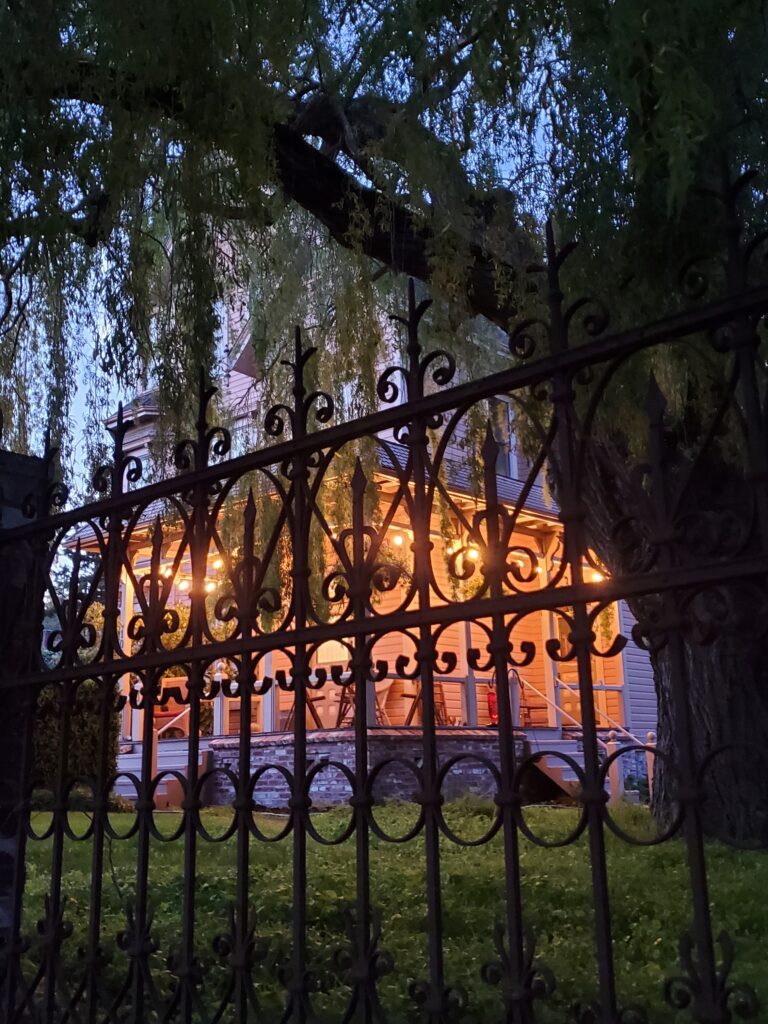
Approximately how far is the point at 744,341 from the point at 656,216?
1321 mm

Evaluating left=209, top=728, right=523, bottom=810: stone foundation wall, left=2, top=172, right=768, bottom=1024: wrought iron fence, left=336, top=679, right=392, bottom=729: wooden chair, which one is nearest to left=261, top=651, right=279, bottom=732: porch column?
left=209, top=728, right=523, bottom=810: stone foundation wall

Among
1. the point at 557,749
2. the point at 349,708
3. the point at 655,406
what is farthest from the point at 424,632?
the point at 557,749

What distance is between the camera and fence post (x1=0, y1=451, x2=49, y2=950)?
380cm

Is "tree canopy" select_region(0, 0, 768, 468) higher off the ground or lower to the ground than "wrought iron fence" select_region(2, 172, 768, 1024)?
higher

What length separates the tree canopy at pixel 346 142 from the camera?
325cm

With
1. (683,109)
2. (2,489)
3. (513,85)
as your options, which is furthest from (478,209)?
(2,489)

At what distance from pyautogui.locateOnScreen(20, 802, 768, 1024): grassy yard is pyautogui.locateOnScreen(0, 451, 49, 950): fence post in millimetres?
913

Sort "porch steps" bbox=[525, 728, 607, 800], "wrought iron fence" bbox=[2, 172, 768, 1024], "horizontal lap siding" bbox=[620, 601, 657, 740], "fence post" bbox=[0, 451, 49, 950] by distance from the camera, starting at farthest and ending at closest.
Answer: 1. "horizontal lap siding" bbox=[620, 601, 657, 740]
2. "porch steps" bbox=[525, 728, 607, 800]
3. "fence post" bbox=[0, 451, 49, 950]
4. "wrought iron fence" bbox=[2, 172, 768, 1024]

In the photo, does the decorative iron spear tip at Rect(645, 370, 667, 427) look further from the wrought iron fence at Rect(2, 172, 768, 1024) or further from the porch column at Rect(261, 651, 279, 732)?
the porch column at Rect(261, 651, 279, 732)

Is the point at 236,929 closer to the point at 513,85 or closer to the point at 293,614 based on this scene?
the point at 293,614

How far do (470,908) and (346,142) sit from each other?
16.0 ft

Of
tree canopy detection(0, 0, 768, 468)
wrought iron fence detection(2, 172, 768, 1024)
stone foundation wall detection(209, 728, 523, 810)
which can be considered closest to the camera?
wrought iron fence detection(2, 172, 768, 1024)

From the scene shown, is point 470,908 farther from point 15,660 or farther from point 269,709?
point 269,709

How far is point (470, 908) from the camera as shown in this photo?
217 inches
